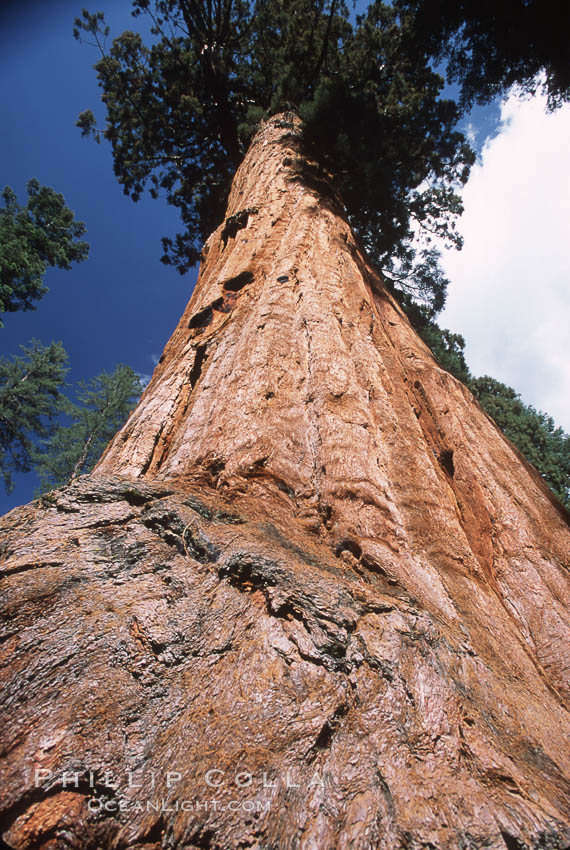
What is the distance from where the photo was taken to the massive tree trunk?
120cm

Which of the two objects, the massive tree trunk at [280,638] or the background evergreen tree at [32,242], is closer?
the massive tree trunk at [280,638]

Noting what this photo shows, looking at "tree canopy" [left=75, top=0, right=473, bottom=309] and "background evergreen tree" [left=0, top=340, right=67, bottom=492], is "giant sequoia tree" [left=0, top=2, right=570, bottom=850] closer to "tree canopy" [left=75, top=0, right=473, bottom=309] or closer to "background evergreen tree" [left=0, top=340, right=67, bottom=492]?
"tree canopy" [left=75, top=0, right=473, bottom=309]

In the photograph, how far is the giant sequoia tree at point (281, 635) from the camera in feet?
3.93

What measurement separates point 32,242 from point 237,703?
555 inches

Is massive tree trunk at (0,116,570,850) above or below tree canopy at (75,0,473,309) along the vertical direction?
below

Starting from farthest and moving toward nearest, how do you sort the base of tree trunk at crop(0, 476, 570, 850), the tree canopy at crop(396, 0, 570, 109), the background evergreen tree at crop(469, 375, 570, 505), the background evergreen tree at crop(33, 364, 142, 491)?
1. the background evergreen tree at crop(33, 364, 142, 491)
2. the background evergreen tree at crop(469, 375, 570, 505)
3. the tree canopy at crop(396, 0, 570, 109)
4. the base of tree trunk at crop(0, 476, 570, 850)

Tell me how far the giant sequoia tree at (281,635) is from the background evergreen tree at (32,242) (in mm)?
10248

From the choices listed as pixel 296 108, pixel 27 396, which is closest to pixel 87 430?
pixel 27 396

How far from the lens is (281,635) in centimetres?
156

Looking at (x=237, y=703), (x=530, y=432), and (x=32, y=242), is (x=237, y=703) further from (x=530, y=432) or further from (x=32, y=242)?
(x=32, y=242)

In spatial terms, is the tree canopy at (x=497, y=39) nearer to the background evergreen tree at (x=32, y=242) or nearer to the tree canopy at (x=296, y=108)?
the tree canopy at (x=296, y=108)

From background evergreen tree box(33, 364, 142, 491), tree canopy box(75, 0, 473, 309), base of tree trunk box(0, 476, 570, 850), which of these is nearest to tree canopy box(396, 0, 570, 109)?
tree canopy box(75, 0, 473, 309)

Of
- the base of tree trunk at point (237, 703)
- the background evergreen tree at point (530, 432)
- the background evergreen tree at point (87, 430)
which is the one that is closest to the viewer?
the base of tree trunk at point (237, 703)

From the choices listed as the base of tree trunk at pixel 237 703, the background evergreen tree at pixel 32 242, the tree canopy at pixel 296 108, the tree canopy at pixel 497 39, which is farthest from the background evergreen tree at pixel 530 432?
the background evergreen tree at pixel 32 242
